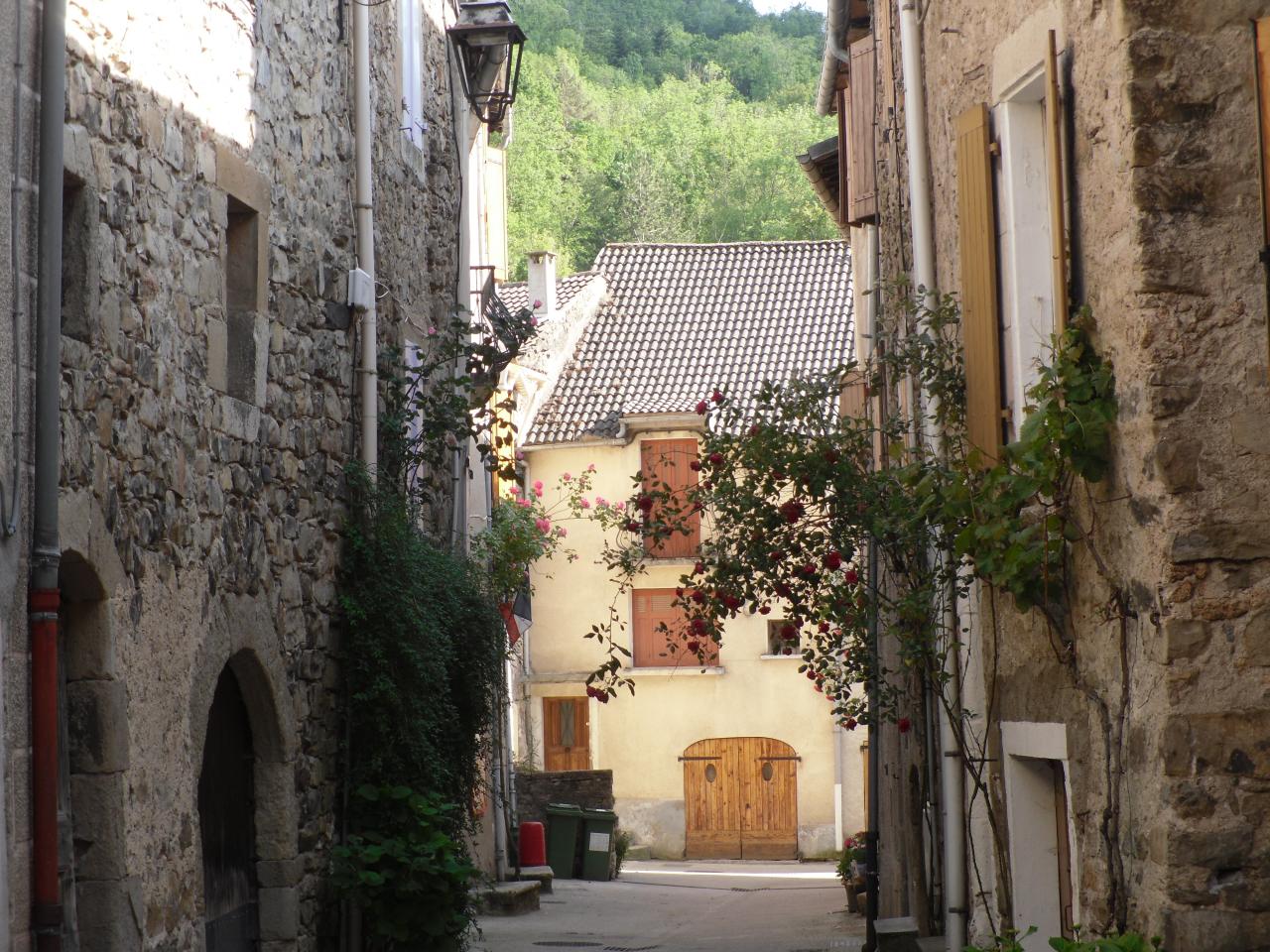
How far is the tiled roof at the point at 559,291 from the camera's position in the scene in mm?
27852

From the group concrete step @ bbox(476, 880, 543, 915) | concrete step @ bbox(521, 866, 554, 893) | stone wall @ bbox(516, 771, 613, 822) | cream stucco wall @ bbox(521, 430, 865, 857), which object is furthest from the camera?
cream stucco wall @ bbox(521, 430, 865, 857)

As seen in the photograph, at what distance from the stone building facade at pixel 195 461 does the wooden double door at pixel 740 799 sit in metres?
17.0

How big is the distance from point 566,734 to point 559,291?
780 centimetres

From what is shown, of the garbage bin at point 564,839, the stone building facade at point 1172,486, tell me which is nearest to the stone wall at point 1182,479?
the stone building facade at point 1172,486

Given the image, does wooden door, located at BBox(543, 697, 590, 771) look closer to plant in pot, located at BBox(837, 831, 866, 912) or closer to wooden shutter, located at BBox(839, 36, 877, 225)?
plant in pot, located at BBox(837, 831, 866, 912)

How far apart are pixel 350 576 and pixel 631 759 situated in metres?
→ 17.7

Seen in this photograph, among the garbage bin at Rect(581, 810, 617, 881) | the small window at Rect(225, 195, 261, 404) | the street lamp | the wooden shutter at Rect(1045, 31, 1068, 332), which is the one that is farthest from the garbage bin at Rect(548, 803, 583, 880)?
the wooden shutter at Rect(1045, 31, 1068, 332)

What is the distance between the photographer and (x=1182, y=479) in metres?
4.81

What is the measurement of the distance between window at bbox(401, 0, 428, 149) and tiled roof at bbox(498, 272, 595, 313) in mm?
16176

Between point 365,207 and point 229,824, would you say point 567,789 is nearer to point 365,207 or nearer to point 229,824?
point 365,207

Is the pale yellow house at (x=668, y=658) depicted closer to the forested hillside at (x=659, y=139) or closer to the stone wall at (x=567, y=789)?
the stone wall at (x=567, y=789)

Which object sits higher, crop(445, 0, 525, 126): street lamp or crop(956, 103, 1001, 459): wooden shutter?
crop(445, 0, 525, 126): street lamp

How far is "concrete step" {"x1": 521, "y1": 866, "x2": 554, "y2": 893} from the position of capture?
15312 mm

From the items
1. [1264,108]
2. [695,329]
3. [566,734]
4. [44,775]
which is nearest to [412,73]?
[44,775]
